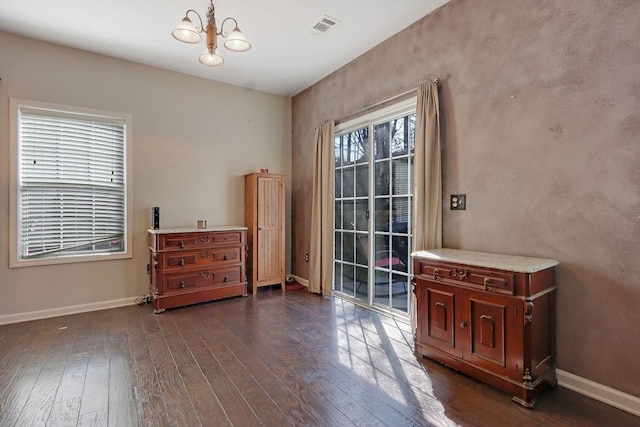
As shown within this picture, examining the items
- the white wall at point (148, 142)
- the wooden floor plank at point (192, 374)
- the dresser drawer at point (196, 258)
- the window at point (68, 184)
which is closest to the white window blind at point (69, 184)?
the window at point (68, 184)

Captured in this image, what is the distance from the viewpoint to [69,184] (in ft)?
12.0

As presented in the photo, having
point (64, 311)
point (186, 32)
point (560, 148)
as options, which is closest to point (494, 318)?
point (560, 148)

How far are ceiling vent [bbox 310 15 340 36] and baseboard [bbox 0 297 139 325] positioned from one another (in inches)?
147

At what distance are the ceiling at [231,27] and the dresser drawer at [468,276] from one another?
7.48ft

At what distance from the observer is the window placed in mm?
3391

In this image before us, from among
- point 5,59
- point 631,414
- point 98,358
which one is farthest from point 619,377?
point 5,59

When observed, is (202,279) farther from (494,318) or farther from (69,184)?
(494,318)

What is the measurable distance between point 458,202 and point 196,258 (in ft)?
9.78

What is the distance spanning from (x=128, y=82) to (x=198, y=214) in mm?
1809

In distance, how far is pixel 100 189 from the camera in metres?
3.82

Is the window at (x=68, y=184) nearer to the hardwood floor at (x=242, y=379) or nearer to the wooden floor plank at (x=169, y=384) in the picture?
the hardwood floor at (x=242, y=379)

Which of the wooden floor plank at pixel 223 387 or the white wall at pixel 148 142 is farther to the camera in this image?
the white wall at pixel 148 142

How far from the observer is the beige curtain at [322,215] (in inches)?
165

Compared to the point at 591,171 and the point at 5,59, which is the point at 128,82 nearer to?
the point at 5,59
